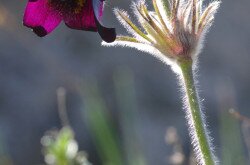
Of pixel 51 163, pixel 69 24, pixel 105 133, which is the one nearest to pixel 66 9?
pixel 69 24

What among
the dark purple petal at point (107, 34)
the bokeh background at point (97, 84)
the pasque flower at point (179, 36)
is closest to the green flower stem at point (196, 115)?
the pasque flower at point (179, 36)

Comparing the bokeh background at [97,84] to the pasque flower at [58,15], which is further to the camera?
the bokeh background at [97,84]

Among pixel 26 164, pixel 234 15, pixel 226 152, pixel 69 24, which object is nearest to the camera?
pixel 69 24

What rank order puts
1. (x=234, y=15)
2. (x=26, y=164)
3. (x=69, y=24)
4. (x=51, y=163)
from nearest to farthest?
(x=69, y=24) < (x=51, y=163) < (x=26, y=164) < (x=234, y=15)

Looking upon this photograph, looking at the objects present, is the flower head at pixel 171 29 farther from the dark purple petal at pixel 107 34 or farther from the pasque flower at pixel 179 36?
the dark purple petal at pixel 107 34

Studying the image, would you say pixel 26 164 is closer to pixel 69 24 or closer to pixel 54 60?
pixel 54 60

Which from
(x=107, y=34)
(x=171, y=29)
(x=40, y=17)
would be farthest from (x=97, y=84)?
(x=107, y=34)

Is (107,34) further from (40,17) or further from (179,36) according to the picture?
(40,17)
